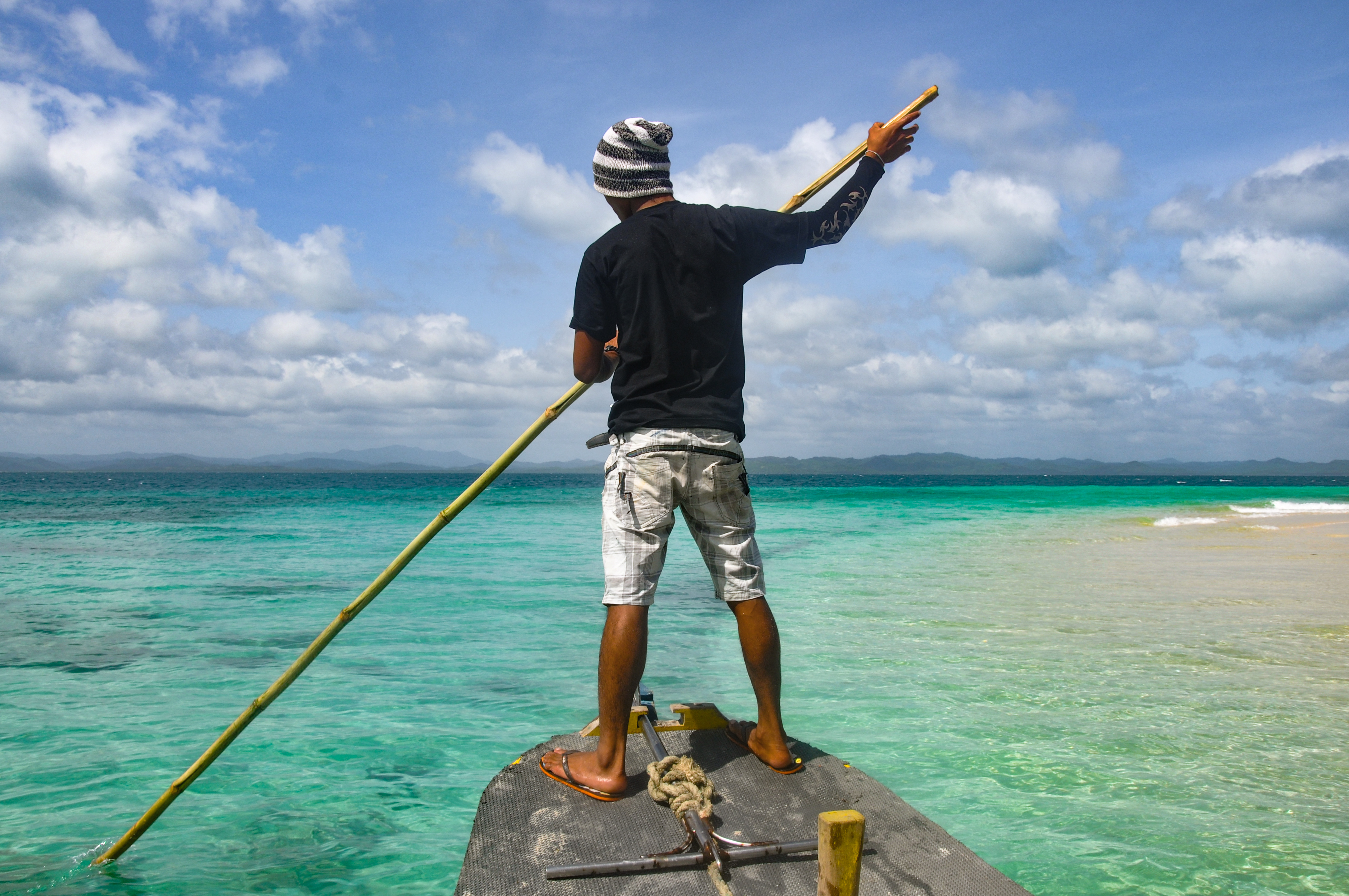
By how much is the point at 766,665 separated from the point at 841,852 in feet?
4.29

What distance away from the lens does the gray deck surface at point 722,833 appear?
1984 millimetres

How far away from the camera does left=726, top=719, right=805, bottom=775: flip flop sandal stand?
2.66 metres

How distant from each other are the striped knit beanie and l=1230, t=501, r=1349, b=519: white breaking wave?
25685 mm

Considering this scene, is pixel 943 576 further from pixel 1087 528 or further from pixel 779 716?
pixel 1087 528

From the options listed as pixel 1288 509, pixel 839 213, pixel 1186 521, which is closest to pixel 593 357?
pixel 839 213

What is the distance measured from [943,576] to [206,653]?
8654 mm

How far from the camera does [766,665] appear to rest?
8.66 feet

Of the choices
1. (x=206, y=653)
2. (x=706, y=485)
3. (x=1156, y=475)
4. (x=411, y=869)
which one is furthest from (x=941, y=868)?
(x=1156, y=475)

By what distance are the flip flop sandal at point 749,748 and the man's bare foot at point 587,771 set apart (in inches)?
19.5

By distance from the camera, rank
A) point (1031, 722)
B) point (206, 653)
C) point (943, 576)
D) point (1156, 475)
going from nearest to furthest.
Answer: point (1031, 722)
point (206, 653)
point (943, 576)
point (1156, 475)

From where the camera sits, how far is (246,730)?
15.3 feet

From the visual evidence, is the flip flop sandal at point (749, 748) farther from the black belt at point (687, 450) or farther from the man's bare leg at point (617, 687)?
the black belt at point (687, 450)

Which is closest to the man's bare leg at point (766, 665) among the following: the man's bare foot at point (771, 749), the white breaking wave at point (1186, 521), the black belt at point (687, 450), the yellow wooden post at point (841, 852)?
the man's bare foot at point (771, 749)

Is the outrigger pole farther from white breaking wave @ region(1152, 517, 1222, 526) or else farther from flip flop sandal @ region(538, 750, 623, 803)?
white breaking wave @ region(1152, 517, 1222, 526)
